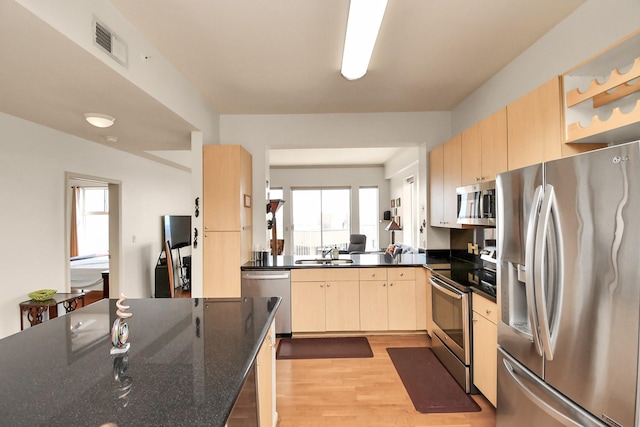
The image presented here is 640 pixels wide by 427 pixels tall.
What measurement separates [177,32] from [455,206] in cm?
278

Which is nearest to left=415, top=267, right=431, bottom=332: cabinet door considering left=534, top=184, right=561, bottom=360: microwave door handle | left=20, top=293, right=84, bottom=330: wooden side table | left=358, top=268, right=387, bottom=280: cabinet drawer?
left=358, top=268, right=387, bottom=280: cabinet drawer

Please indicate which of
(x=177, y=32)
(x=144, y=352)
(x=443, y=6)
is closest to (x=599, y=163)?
(x=443, y=6)

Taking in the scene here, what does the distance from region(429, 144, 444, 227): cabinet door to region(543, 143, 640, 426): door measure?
197 cm

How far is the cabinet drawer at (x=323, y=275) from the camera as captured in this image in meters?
3.38

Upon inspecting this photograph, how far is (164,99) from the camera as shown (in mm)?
2473

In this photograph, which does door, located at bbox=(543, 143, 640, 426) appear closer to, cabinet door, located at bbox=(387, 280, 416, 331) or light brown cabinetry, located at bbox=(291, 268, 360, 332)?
cabinet door, located at bbox=(387, 280, 416, 331)

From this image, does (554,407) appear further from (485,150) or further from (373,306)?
(373,306)

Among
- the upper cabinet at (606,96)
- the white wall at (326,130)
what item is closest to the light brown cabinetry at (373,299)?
the white wall at (326,130)

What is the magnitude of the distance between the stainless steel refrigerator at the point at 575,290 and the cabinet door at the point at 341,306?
1.77 meters

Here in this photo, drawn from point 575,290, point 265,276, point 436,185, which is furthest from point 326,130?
point 575,290

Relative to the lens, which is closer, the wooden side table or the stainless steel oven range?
the stainless steel oven range

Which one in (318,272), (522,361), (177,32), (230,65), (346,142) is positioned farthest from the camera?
(346,142)

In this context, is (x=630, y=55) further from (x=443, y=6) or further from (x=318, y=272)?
(x=318, y=272)

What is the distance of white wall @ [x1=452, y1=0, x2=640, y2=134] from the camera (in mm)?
1688
